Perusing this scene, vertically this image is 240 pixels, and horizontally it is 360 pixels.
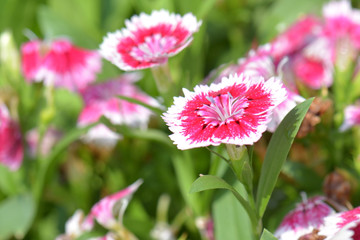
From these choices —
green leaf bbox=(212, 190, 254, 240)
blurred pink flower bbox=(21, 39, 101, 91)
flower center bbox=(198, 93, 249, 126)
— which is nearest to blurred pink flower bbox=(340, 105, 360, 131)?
green leaf bbox=(212, 190, 254, 240)

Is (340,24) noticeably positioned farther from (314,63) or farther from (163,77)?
(163,77)

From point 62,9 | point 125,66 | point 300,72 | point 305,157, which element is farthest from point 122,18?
point 125,66

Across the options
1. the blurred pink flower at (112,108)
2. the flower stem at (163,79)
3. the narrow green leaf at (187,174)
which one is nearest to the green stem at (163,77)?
the flower stem at (163,79)

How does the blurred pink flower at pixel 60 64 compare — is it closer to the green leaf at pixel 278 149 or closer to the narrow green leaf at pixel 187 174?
the narrow green leaf at pixel 187 174

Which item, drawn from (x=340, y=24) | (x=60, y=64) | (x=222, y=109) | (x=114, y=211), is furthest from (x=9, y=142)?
(x=340, y=24)

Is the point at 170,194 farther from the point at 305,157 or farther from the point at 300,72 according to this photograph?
the point at 300,72
